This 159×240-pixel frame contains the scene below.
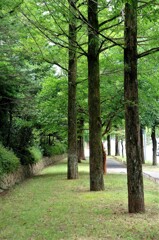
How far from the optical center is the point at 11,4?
9727 mm

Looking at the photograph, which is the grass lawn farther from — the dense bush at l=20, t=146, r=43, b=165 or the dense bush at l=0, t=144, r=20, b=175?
the dense bush at l=20, t=146, r=43, b=165

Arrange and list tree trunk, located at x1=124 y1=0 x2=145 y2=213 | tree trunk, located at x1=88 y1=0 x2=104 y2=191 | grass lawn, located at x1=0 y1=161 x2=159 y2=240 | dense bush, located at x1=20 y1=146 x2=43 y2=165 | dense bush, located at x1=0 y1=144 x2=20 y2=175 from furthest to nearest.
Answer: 1. dense bush, located at x1=20 y1=146 x2=43 y2=165
2. dense bush, located at x1=0 y1=144 x2=20 y2=175
3. tree trunk, located at x1=88 y1=0 x2=104 y2=191
4. tree trunk, located at x1=124 y1=0 x2=145 y2=213
5. grass lawn, located at x1=0 y1=161 x2=159 y2=240

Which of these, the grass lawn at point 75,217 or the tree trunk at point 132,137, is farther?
the tree trunk at point 132,137

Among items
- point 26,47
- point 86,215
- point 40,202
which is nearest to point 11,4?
point 26,47

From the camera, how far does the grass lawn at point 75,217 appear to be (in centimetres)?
576

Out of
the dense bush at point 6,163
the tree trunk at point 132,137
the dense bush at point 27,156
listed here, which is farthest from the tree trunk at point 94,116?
the dense bush at point 27,156

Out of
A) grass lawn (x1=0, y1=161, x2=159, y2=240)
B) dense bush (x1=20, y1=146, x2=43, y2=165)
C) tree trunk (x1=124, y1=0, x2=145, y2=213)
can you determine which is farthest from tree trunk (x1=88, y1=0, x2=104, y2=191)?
dense bush (x1=20, y1=146, x2=43, y2=165)

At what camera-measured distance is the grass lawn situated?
18.9 feet

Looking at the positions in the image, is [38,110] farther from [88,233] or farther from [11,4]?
[88,233]

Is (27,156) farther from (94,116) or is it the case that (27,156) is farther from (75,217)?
(75,217)

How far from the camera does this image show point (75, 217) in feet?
23.3

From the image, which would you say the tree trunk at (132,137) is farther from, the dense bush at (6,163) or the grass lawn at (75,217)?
the dense bush at (6,163)

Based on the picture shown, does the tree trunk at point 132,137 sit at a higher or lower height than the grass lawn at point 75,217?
higher

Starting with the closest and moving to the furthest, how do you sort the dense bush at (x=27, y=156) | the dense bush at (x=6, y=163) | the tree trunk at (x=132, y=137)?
the tree trunk at (x=132, y=137), the dense bush at (x=6, y=163), the dense bush at (x=27, y=156)
